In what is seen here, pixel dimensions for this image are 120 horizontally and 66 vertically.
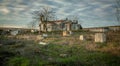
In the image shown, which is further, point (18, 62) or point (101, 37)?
point (101, 37)

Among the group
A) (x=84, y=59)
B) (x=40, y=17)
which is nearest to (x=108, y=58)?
(x=84, y=59)

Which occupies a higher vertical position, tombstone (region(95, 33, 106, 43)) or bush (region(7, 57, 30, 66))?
tombstone (region(95, 33, 106, 43))

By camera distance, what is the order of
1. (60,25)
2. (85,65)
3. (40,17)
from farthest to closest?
1. (60,25)
2. (40,17)
3. (85,65)

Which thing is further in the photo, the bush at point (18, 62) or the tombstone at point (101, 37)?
the tombstone at point (101, 37)

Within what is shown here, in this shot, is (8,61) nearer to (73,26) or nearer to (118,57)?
(118,57)

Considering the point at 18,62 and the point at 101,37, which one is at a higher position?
the point at 101,37

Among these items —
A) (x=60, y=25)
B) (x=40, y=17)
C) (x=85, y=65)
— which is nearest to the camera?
(x=85, y=65)

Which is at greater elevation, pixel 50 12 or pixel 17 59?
pixel 50 12

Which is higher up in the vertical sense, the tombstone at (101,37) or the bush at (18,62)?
the tombstone at (101,37)

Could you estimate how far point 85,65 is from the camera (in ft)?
28.6

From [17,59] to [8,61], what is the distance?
56 centimetres

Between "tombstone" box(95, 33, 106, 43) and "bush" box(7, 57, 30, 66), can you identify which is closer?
"bush" box(7, 57, 30, 66)

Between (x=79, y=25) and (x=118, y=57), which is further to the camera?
(x=79, y=25)

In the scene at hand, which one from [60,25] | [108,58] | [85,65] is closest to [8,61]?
[85,65]
